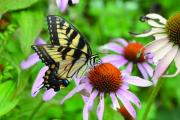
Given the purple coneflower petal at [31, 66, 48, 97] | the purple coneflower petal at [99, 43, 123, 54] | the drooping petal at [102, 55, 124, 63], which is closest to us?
the purple coneflower petal at [31, 66, 48, 97]

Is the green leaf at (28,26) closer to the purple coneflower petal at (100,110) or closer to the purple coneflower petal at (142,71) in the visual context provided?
the purple coneflower petal at (100,110)

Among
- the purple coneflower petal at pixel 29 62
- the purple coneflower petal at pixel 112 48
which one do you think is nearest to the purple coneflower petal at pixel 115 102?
the purple coneflower petal at pixel 29 62

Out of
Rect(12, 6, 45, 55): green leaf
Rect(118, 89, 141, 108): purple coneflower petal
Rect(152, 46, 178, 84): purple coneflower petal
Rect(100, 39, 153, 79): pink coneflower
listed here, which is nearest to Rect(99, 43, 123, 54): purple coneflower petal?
Rect(100, 39, 153, 79): pink coneflower

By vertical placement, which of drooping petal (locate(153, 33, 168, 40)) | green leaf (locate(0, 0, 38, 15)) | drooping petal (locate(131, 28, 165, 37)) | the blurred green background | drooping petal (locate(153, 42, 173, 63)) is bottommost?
the blurred green background

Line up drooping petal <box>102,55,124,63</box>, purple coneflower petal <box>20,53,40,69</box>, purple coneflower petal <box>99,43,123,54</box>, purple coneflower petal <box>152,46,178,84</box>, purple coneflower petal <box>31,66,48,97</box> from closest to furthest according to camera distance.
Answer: purple coneflower petal <box>152,46,178,84</box>
purple coneflower petal <box>31,66,48,97</box>
purple coneflower petal <box>20,53,40,69</box>
drooping petal <box>102,55,124,63</box>
purple coneflower petal <box>99,43,123,54</box>

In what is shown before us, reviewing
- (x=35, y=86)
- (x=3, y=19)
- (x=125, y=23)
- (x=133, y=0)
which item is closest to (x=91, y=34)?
(x=125, y=23)

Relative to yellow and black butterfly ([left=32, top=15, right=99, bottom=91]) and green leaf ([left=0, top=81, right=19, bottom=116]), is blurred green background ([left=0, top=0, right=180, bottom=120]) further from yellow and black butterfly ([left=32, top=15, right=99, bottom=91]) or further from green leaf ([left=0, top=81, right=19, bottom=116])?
yellow and black butterfly ([left=32, top=15, right=99, bottom=91])

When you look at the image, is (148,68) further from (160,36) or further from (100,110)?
(100,110)
